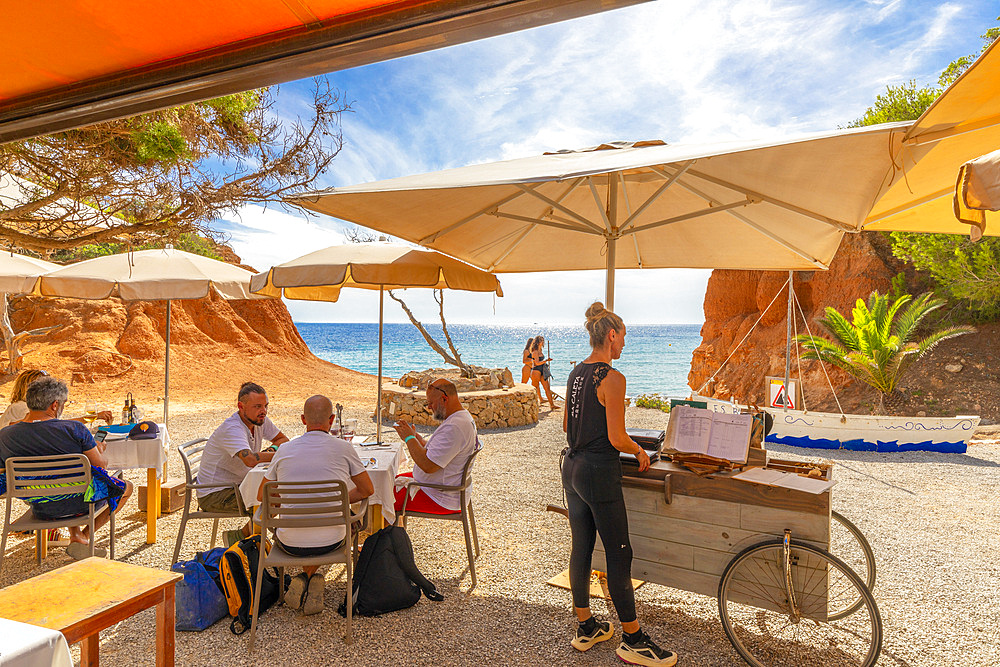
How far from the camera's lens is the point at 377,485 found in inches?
155

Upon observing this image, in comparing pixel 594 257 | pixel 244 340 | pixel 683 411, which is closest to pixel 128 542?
pixel 683 411

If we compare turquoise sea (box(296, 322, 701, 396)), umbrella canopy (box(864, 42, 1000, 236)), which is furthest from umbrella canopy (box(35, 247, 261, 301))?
→ turquoise sea (box(296, 322, 701, 396))

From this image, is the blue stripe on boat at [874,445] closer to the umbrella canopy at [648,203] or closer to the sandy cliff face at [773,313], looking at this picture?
the umbrella canopy at [648,203]

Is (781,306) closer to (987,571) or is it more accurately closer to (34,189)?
(987,571)

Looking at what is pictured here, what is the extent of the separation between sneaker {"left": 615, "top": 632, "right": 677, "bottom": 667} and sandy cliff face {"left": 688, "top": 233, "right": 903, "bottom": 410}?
1474 cm

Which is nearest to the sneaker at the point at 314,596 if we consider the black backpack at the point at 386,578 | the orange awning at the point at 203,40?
the black backpack at the point at 386,578

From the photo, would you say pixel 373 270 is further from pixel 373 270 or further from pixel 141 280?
pixel 141 280

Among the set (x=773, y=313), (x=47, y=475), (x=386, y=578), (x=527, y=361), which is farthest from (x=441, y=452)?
(x=773, y=313)

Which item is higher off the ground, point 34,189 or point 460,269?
point 34,189

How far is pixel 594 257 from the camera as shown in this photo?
20.7ft

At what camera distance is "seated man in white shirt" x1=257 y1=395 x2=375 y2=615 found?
3.36 metres

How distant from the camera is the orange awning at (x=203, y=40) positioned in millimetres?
1450

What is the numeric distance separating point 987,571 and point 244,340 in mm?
27561

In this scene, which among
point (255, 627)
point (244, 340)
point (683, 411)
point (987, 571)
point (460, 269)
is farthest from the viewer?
point (244, 340)
